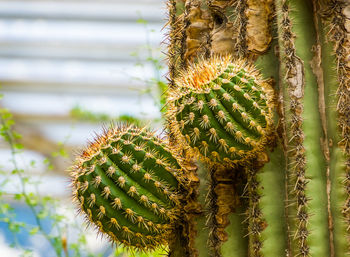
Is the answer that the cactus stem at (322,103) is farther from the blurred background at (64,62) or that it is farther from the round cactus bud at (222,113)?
the blurred background at (64,62)

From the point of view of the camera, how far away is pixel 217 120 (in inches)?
53.5

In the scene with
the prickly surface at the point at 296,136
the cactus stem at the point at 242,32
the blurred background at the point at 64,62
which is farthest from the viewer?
the blurred background at the point at 64,62

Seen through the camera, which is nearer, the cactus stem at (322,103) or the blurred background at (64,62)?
the cactus stem at (322,103)

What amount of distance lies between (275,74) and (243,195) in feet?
1.09

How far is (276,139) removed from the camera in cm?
148

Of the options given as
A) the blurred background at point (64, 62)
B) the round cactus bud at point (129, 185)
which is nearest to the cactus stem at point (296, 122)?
the round cactus bud at point (129, 185)

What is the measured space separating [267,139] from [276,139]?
0.03 m

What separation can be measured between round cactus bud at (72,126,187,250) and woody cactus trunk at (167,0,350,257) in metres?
0.09

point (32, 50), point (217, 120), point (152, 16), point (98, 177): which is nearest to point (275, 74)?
point (217, 120)

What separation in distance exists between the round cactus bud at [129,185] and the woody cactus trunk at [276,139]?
86mm

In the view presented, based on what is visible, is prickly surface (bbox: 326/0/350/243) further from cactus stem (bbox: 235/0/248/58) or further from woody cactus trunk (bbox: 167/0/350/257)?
cactus stem (bbox: 235/0/248/58)

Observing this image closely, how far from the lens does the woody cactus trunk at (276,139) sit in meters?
1.36

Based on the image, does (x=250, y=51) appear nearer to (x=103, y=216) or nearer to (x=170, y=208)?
(x=170, y=208)

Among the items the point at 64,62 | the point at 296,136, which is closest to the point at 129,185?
the point at 296,136
